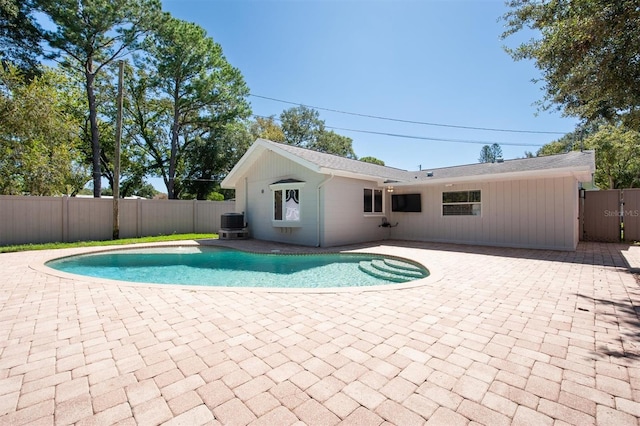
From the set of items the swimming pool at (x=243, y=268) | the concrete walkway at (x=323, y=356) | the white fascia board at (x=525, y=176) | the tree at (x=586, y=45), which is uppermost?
the tree at (x=586, y=45)

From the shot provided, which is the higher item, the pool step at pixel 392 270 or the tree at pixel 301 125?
the tree at pixel 301 125

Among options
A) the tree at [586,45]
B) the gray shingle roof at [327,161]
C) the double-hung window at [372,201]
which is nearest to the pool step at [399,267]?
the gray shingle roof at [327,161]

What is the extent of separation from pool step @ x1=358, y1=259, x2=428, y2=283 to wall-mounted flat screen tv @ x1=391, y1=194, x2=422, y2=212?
4.42m

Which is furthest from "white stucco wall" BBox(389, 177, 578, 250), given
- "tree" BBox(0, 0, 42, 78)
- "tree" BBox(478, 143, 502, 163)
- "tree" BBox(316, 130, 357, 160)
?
"tree" BBox(478, 143, 502, 163)

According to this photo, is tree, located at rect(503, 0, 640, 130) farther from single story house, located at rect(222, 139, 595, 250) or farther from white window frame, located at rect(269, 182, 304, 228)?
white window frame, located at rect(269, 182, 304, 228)

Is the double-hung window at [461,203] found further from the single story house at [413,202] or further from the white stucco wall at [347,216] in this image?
the white stucco wall at [347,216]

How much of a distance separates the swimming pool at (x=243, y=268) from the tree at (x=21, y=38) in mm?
12679

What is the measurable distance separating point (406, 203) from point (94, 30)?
1874 cm

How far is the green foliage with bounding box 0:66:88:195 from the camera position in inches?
455

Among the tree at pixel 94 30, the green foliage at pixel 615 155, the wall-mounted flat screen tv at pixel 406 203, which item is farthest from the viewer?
the green foliage at pixel 615 155

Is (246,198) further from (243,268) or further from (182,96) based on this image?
(182,96)

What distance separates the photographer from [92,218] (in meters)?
12.5

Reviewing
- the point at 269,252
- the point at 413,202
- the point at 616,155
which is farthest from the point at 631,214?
the point at 616,155

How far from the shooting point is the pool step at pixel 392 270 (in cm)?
643
